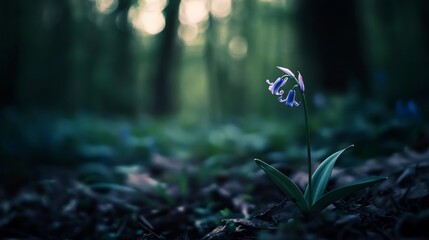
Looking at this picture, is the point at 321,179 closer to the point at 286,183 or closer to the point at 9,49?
the point at 286,183

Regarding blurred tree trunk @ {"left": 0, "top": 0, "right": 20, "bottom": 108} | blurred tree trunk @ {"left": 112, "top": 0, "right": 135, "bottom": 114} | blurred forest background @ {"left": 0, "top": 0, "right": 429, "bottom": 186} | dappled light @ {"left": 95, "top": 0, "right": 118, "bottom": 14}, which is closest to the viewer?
blurred forest background @ {"left": 0, "top": 0, "right": 429, "bottom": 186}

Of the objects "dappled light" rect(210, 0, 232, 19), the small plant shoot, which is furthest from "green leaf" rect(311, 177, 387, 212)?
"dappled light" rect(210, 0, 232, 19)

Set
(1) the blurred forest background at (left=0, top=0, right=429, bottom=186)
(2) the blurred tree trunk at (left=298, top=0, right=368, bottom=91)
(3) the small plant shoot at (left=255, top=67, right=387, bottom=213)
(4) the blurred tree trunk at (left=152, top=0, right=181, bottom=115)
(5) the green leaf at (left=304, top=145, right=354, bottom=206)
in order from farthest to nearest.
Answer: (4) the blurred tree trunk at (left=152, top=0, right=181, bottom=115) < (2) the blurred tree trunk at (left=298, top=0, right=368, bottom=91) < (1) the blurred forest background at (left=0, top=0, right=429, bottom=186) < (5) the green leaf at (left=304, top=145, right=354, bottom=206) < (3) the small plant shoot at (left=255, top=67, right=387, bottom=213)

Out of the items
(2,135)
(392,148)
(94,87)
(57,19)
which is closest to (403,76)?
(392,148)

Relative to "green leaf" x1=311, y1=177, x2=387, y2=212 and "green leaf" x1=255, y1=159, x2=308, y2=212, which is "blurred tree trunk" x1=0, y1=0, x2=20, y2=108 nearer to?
"green leaf" x1=255, y1=159, x2=308, y2=212

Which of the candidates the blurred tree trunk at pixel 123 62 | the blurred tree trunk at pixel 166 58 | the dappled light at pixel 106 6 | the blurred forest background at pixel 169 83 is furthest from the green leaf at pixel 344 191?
the dappled light at pixel 106 6

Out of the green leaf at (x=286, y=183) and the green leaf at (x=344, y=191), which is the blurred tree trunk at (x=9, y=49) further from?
the green leaf at (x=344, y=191)

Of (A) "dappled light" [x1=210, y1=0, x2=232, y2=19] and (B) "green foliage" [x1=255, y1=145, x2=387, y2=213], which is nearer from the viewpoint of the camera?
(B) "green foliage" [x1=255, y1=145, x2=387, y2=213]
